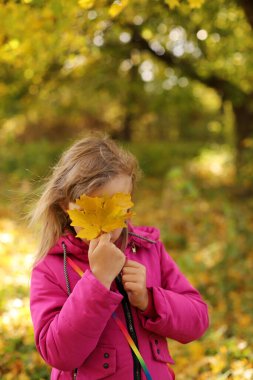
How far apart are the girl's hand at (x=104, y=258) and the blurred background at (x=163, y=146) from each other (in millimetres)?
781

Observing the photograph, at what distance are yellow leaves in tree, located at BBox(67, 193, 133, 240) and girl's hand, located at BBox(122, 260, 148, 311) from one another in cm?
20

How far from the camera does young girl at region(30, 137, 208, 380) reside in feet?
4.69

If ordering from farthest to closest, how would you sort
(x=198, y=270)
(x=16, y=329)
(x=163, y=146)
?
(x=163, y=146) < (x=198, y=270) < (x=16, y=329)

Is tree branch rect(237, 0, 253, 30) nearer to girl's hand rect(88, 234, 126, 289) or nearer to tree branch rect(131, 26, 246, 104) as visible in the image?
girl's hand rect(88, 234, 126, 289)

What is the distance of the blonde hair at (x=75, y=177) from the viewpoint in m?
1.62

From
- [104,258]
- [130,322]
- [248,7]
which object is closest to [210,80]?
[248,7]

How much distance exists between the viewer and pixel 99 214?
4.54 feet

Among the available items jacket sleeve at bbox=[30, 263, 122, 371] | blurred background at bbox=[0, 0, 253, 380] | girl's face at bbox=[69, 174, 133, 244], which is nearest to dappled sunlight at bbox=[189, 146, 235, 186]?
blurred background at bbox=[0, 0, 253, 380]

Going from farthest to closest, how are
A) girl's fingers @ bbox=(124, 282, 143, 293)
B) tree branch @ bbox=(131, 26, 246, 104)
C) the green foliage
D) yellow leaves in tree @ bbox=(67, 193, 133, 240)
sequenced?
tree branch @ bbox=(131, 26, 246, 104) < the green foliage < girl's fingers @ bbox=(124, 282, 143, 293) < yellow leaves in tree @ bbox=(67, 193, 133, 240)

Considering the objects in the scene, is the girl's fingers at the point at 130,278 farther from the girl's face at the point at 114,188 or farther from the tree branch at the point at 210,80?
the tree branch at the point at 210,80

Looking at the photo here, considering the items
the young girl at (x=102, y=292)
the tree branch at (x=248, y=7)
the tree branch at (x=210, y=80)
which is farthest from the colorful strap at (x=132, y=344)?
the tree branch at (x=210, y=80)

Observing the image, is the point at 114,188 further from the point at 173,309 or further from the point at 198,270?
the point at 198,270

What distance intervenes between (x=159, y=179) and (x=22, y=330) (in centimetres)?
992

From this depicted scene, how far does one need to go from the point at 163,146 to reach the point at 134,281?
554 inches
